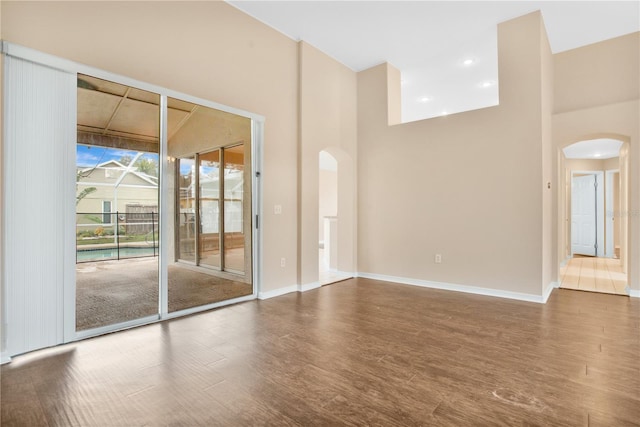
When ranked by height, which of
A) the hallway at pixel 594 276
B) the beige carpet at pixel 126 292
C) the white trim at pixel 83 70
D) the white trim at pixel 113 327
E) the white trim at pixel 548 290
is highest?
the white trim at pixel 83 70

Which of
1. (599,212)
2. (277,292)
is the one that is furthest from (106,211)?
(599,212)

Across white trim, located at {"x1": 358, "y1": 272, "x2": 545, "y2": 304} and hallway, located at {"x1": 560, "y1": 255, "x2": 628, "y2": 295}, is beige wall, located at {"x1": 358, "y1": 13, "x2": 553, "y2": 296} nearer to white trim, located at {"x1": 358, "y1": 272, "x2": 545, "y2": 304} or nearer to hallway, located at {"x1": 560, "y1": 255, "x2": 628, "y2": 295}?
white trim, located at {"x1": 358, "y1": 272, "x2": 545, "y2": 304}

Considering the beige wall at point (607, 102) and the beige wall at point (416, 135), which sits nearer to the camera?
the beige wall at point (416, 135)

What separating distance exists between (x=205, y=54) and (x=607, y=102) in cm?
540

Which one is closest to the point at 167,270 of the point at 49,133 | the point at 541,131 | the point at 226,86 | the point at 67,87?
the point at 49,133

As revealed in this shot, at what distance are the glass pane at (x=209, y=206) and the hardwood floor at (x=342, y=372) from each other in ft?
3.49

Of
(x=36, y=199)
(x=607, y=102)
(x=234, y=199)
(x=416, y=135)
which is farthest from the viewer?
(x=416, y=135)

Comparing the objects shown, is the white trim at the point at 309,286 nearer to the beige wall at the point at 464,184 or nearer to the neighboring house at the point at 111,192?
the beige wall at the point at 464,184

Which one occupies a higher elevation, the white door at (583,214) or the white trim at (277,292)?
the white door at (583,214)

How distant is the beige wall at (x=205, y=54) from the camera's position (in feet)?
8.55

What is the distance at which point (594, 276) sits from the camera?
18.6ft

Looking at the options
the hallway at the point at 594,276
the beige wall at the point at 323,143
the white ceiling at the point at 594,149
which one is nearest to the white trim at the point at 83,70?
the beige wall at the point at 323,143

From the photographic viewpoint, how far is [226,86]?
12.6 feet

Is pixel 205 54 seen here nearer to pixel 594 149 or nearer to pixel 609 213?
pixel 594 149
